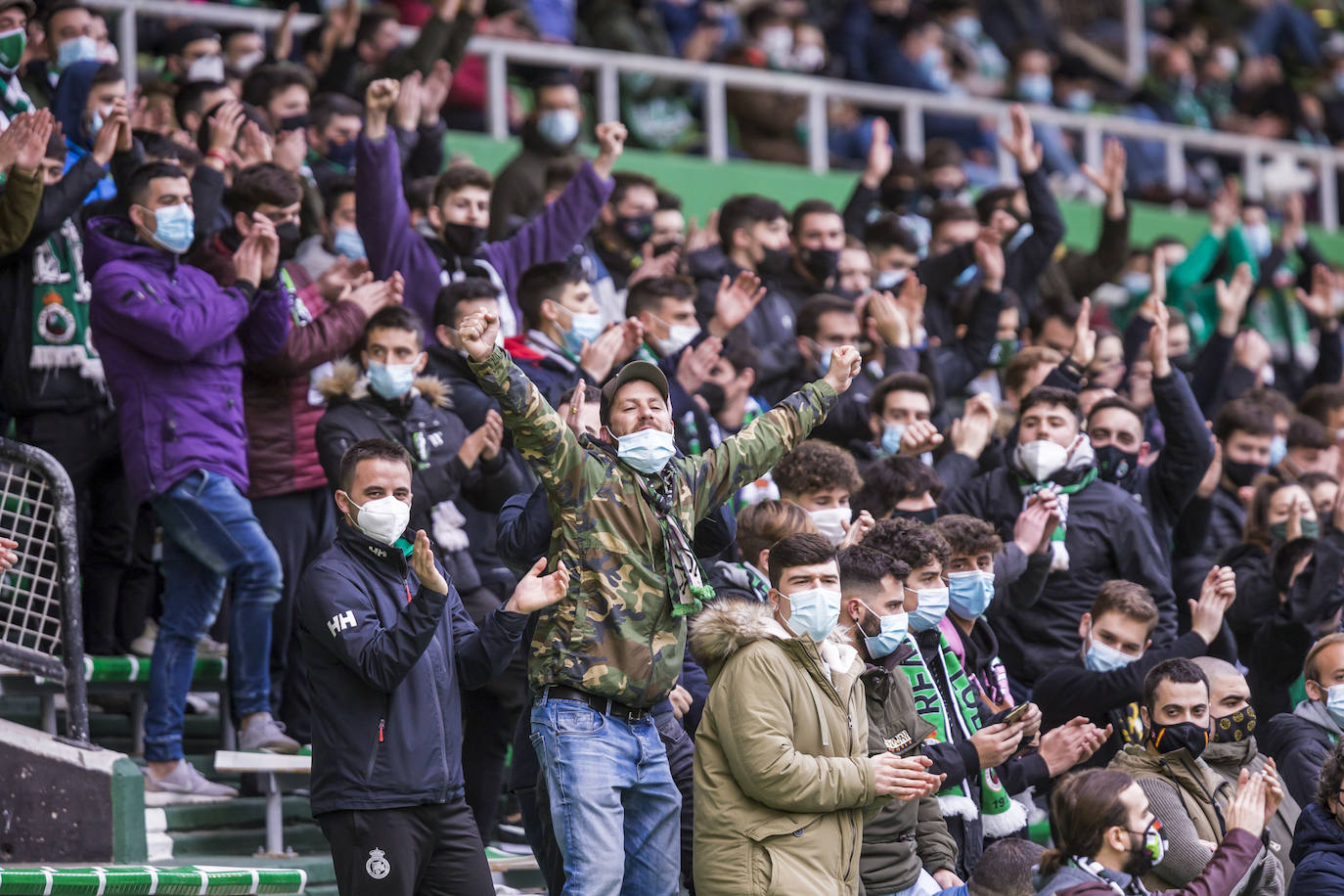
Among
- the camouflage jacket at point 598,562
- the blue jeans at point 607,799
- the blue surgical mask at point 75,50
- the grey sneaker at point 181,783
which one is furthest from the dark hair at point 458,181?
the blue jeans at point 607,799

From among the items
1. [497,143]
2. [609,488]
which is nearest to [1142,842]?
[609,488]

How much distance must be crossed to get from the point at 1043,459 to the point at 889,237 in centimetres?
322

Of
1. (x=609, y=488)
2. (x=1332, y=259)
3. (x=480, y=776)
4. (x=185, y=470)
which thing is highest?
(x=609, y=488)

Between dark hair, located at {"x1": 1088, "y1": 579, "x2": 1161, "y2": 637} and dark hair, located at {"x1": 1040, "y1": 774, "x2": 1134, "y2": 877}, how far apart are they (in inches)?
74.6

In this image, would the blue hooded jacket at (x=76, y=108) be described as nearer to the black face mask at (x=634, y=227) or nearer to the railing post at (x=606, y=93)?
the black face mask at (x=634, y=227)

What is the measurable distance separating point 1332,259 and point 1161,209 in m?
1.85

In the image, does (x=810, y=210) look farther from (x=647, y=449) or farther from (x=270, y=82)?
(x=647, y=449)

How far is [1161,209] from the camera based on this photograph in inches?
659

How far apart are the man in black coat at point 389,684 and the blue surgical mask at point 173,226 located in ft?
6.98

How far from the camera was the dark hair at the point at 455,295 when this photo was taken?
828 cm

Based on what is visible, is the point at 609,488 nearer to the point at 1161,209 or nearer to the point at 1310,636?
the point at 1310,636

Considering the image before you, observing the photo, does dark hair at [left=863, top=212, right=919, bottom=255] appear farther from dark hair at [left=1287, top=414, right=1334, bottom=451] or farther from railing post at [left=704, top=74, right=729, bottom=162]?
railing post at [left=704, top=74, right=729, bottom=162]

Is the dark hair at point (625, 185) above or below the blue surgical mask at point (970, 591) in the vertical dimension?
above

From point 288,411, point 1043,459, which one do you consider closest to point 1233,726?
point 1043,459
